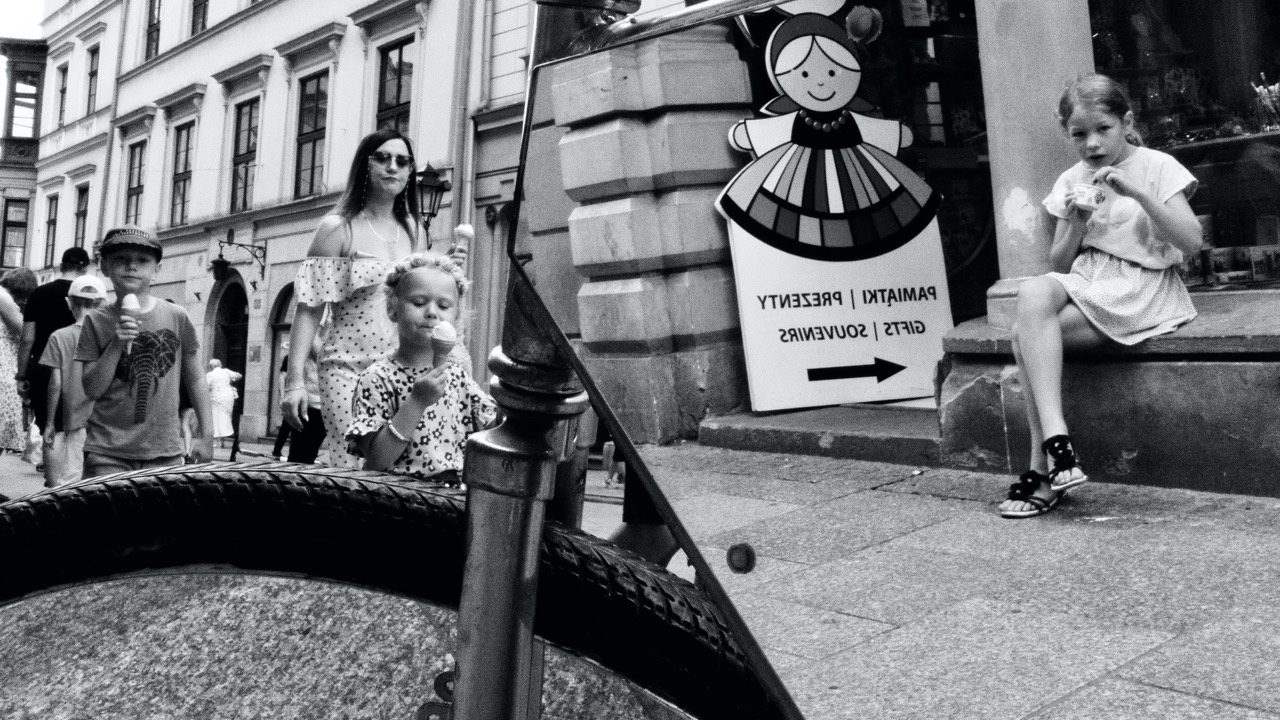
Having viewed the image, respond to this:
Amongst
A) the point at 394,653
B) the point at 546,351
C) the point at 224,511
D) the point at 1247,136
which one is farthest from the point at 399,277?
the point at 1247,136

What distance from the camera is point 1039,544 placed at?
39cm

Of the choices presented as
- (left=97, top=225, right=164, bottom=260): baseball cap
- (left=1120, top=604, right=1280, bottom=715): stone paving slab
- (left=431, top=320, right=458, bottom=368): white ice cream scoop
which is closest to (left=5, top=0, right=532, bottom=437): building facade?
(left=97, top=225, right=164, bottom=260): baseball cap

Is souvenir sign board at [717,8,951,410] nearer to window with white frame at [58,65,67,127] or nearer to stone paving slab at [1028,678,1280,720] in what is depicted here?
stone paving slab at [1028,678,1280,720]

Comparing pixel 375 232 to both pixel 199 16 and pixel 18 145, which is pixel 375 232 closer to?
pixel 199 16

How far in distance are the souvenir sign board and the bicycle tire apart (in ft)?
0.66

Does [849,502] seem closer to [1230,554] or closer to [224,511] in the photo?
[1230,554]

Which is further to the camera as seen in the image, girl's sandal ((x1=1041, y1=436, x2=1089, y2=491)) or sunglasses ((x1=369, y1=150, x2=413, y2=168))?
sunglasses ((x1=369, y1=150, x2=413, y2=168))

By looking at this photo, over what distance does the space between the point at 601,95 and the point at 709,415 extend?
0.16 m

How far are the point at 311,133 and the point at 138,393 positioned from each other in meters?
12.6

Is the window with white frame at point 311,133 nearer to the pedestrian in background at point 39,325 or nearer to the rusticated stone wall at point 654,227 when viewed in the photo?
the pedestrian in background at point 39,325

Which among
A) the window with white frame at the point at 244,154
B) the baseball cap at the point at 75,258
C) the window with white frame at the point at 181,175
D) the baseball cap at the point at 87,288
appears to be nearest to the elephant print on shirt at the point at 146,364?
the baseball cap at the point at 87,288

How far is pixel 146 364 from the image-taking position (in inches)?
128

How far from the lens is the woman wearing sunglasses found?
2.57 metres

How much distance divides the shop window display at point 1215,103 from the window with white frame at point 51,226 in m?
25.7
